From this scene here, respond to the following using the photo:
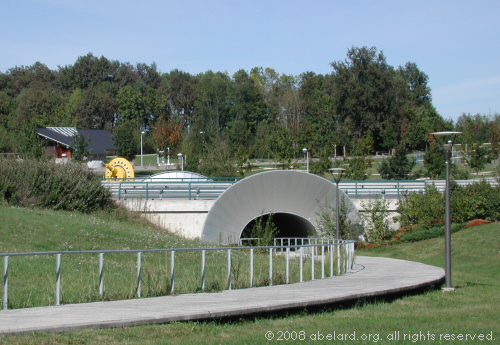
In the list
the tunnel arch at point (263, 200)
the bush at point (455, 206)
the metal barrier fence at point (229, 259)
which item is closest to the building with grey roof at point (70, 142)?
the tunnel arch at point (263, 200)

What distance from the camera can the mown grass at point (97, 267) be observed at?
1180cm

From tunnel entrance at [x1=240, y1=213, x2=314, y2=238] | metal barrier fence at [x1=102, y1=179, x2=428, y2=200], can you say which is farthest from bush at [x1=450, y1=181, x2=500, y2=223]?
tunnel entrance at [x1=240, y1=213, x2=314, y2=238]

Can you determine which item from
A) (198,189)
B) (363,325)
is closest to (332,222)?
(198,189)

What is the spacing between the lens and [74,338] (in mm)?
7758

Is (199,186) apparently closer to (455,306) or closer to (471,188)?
(471,188)

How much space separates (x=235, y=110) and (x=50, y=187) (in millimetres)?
66301

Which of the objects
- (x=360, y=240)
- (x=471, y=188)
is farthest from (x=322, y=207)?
(x=471, y=188)

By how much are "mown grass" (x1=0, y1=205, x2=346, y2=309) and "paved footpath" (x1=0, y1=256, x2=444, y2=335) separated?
588mm

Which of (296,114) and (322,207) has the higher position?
(296,114)

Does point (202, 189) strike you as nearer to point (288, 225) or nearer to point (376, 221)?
point (288, 225)

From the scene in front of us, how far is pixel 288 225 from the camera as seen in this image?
121 feet

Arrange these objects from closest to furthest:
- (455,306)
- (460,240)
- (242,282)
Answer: (455,306), (242,282), (460,240)

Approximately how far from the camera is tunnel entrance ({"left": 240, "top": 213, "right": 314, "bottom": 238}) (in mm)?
34000

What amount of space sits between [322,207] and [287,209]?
71.2 inches
